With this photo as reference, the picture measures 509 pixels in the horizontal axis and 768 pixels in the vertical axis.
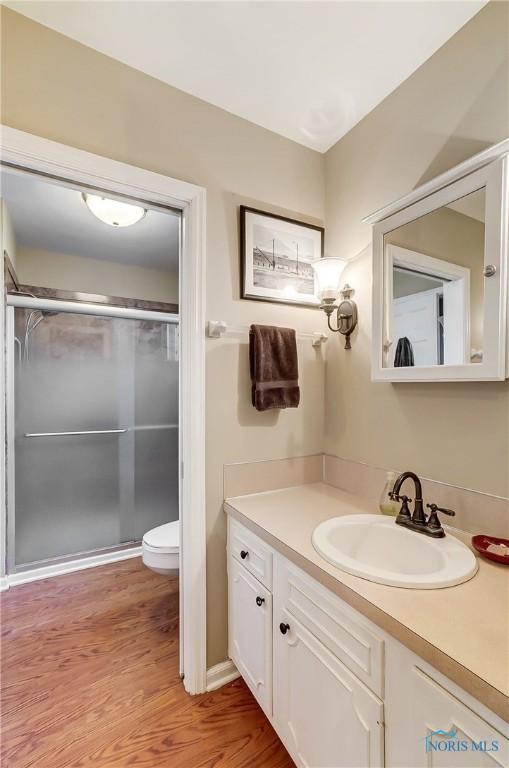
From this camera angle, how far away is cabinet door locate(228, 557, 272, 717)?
3.90 ft

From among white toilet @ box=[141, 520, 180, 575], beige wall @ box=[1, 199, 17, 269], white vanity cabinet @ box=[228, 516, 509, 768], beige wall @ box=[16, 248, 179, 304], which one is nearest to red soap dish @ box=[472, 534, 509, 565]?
white vanity cabinet @ box=[228, 516, 509, 768]

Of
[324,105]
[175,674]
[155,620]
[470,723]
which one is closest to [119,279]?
[324,105]

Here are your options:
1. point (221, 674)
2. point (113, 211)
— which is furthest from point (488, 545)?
point (113, 211)

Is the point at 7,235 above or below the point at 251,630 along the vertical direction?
above

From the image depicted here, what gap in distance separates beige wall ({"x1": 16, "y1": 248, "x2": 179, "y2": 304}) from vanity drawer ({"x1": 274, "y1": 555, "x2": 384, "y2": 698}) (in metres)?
2.80

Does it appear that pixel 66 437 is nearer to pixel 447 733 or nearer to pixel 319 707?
pixel 319 707

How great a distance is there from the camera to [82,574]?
2.37m

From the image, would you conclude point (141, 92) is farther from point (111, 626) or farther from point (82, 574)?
point (82, 574)

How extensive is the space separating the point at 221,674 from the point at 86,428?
193cm

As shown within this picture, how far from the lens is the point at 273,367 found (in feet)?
4.99

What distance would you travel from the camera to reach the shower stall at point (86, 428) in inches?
95.1

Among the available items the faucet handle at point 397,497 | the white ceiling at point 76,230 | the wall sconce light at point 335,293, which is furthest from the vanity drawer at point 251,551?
the white ceiling at point 76,230

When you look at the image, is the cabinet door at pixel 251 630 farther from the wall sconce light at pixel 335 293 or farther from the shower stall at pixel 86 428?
the shower stall at pixel 86 428

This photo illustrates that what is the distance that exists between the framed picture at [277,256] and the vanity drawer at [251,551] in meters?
1.03
